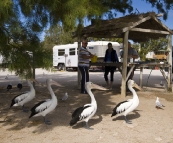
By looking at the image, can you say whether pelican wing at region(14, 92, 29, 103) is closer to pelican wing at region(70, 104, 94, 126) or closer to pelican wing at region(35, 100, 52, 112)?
pelican wing at region(35, 100, 52, 112)

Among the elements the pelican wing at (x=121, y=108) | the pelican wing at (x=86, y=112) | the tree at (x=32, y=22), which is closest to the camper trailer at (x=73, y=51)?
the pelican wing at (x=121, y=108)

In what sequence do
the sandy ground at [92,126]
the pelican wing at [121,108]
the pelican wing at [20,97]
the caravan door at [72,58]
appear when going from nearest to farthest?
the sandy ground at [92,126], the pelican wing at [121,108], the pelican wing at [20,97], the caravan door at [72,58]

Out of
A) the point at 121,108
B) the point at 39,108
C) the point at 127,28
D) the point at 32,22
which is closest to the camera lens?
the point at 32,22

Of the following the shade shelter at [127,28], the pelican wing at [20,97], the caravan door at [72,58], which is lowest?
the pelican wing at [20,97]

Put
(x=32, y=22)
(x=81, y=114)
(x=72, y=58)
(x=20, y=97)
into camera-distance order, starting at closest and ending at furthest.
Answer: (x=32, y=22) < (x=81, y=114) < (x=20, y=97) < (x=72, y=58)

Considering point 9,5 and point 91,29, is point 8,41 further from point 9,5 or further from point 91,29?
point 91,29

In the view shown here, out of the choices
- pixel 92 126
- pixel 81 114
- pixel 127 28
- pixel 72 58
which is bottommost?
pixel 92 126

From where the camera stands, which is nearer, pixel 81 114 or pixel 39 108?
pixel 81 114

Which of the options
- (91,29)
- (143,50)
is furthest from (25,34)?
(143,50)

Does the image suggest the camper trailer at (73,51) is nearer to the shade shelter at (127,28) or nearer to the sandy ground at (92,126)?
the shade shelter at (127,28)

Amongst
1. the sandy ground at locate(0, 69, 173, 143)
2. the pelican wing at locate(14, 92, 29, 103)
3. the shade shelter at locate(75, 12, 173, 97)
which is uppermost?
the shade shelter at locate(75, 12, 173, 97)

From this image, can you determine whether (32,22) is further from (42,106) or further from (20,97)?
(20,97)

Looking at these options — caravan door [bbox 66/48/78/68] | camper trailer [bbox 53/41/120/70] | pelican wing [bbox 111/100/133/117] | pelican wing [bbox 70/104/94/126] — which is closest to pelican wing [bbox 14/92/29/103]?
pelican wing [bbox 70/104/94/126]

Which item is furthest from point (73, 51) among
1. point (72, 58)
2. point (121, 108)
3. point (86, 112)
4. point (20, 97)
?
point (86, 112)
